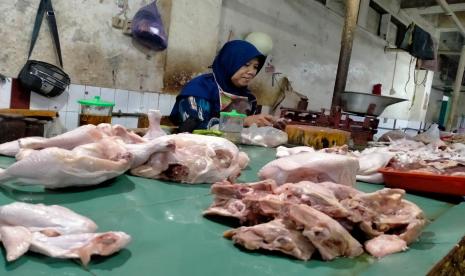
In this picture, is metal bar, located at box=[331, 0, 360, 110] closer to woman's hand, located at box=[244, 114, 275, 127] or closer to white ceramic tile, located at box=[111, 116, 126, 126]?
woman's hand, located at box=[244, 114, 275, 127]

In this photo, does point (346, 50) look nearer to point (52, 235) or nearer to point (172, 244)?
point (172, 244)

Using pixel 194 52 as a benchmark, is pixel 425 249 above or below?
below

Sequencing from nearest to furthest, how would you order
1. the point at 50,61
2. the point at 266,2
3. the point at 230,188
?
the point at 230,188 < the point at 50,61 < the point at 266,2

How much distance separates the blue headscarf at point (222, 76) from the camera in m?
3.96

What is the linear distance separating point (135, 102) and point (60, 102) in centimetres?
87

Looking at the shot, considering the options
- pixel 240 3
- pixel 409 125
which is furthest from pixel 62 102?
pixel 409 125

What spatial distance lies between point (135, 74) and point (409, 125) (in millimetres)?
9890

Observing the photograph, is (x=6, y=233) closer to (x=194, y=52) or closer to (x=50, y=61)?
(x=50, y=61)

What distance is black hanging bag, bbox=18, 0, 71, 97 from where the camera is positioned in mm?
3160

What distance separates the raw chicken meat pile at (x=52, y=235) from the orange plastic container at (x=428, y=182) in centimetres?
151

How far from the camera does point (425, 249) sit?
1055 mm

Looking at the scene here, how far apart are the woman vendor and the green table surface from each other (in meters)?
2.44

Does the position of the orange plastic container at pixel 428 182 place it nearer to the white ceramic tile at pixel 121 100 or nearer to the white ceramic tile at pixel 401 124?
the white ceramic tile at pixel 121 100

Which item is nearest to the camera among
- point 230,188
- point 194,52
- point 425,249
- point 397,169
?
point 425,249
